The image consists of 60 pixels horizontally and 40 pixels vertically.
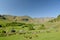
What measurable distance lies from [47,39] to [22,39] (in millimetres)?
5276

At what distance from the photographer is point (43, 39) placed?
2739 cm

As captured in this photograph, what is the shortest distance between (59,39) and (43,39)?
324 centimetres

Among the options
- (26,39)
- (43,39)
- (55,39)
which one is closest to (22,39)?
(26,39)

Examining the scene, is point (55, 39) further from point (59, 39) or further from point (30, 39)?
point (30, 39)

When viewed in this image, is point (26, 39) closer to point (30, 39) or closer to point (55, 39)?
point (30, 39)

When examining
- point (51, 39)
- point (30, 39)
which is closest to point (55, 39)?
point (51, 39)

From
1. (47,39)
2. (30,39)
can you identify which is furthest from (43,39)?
(30,39)

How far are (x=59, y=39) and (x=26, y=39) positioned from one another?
22.4ft

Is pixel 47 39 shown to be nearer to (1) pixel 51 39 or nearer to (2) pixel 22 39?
(1) pixel 51 39

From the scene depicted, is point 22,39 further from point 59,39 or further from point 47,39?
point 59,39

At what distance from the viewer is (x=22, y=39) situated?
28078mm

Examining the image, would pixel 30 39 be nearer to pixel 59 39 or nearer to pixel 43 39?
pixel 43 39

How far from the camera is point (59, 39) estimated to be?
2669cm

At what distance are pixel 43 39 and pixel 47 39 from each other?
0.85m
